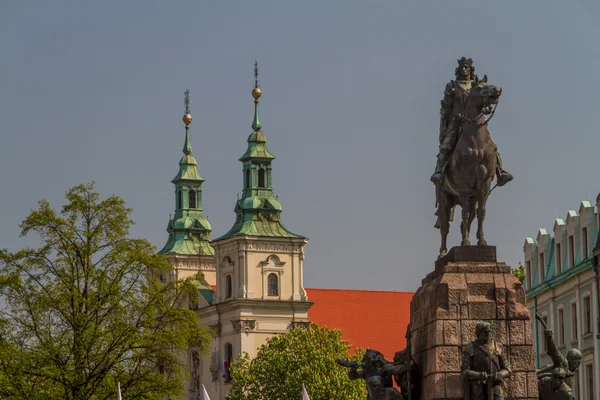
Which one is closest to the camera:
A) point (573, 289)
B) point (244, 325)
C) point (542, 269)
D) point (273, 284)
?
point (573, 289)

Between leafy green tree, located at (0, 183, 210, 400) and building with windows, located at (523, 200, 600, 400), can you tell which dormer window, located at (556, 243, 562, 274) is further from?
leafy green tree, located at (0, 183, 210, 400)

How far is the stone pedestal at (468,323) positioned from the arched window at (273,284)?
318 feet

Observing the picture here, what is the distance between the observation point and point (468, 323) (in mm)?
22094

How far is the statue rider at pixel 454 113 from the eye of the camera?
2334 cm

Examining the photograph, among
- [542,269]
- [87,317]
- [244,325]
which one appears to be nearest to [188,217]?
[244,325]

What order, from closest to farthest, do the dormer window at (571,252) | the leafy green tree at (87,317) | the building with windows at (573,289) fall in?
the leafy green tree at (87,317) → the building with windows at (573,289) → the dormer window at (571,252)

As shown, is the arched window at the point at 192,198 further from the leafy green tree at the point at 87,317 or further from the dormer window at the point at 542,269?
the leafy green tree at the point at 87,317

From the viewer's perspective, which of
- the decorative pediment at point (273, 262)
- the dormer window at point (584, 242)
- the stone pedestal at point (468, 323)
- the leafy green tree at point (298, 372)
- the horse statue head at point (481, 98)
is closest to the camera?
the stone pedestal at point (468, 323)

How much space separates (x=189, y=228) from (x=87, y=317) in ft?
282

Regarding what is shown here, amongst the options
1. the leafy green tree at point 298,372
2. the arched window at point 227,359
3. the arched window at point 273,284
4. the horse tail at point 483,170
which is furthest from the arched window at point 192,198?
the horse tail at point 483,170

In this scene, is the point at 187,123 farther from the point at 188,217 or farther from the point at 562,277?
the point at 562,277

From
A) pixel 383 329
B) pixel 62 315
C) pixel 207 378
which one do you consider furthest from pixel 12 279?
pixel 383 329

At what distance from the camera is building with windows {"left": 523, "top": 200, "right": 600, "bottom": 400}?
193ft

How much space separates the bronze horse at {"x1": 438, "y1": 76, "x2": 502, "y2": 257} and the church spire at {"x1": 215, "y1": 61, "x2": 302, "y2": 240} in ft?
317
